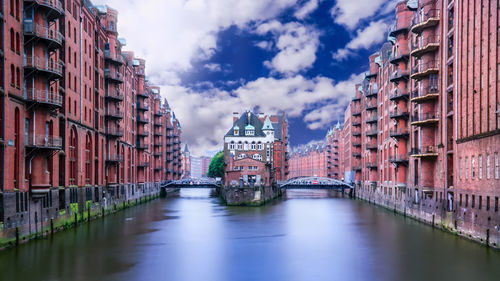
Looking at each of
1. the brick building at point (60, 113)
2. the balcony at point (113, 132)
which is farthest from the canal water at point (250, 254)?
the balcony at point (113, 132)

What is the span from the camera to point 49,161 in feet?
116

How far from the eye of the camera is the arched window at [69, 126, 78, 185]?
135ft

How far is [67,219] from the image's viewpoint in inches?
A: 1513

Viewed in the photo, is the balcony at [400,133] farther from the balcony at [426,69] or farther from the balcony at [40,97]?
the balcony at [40,97]

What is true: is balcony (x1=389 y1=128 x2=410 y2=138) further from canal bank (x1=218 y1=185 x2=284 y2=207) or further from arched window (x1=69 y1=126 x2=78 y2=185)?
arched window (x1=69 y1=126 x2=78 y2=185)

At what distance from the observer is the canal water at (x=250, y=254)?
2350cm

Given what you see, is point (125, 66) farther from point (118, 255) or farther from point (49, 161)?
point (118, 255)

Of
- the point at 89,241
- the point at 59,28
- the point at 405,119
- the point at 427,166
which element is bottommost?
the point at 89,241

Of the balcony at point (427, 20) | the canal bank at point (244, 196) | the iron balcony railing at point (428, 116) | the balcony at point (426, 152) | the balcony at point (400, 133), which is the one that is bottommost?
the canal bank at point (244, 196)

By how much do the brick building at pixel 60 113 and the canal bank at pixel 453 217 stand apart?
26447 millimetres

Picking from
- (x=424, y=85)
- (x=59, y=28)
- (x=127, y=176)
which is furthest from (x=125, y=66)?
(x=424, y=85)

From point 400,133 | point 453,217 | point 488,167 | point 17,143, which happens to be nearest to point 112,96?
point 17,143

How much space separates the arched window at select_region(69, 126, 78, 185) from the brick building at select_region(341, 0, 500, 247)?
94.5 ft

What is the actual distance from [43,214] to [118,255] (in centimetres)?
779
